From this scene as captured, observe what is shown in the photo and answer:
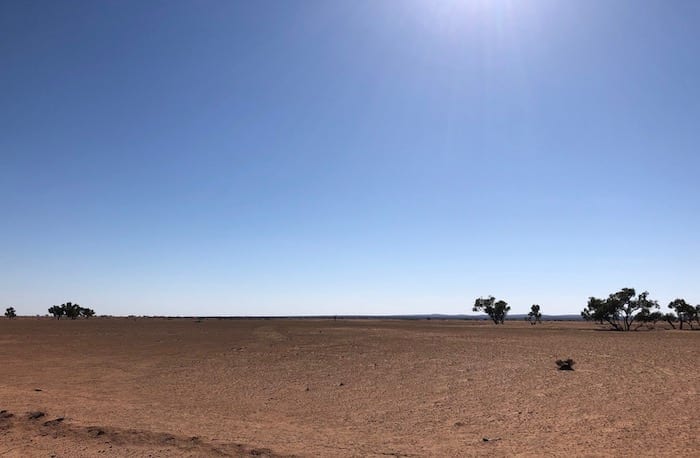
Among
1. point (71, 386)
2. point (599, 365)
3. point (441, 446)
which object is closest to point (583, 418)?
point (441, 446)

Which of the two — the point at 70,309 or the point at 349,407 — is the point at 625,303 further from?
the point at 70,309

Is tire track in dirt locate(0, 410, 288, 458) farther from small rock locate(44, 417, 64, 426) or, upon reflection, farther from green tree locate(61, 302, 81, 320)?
green tree locate(61, 302, 81, 320)

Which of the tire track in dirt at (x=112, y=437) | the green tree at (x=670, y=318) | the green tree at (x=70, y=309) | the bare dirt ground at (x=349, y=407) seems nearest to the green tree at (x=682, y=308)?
the green tree at (x=670, y=318)

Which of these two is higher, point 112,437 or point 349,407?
point 112,437

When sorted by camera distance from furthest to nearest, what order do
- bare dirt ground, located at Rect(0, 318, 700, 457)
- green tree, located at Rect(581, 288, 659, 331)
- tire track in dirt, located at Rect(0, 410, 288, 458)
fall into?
green tree, located at Rect(581, 288, 659, 331) → bare dirt ground, located at Rect(0, 318, 700, 457) → tire track in dirt, located at Rect(0, 410, 288, 458)

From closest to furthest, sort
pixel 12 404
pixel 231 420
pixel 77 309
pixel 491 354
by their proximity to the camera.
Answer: pixel 231 420
pixel 12 404
pixel 491 354
pixel 77 309

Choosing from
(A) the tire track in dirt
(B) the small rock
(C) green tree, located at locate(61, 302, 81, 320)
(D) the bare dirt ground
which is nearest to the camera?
(A) the tire track in dirt

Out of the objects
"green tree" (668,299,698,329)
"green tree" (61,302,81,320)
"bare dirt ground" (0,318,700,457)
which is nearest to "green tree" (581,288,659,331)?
"green tree" (668,299,698,329)

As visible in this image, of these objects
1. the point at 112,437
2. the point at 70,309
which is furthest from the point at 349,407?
the point at 70,309

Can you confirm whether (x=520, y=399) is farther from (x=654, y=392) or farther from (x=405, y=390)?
(x=654, y=392)

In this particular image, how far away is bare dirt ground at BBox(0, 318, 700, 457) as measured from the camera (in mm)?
9555

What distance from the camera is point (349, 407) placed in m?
13.7

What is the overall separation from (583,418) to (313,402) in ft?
24.5

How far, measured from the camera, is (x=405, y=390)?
16.5 m
